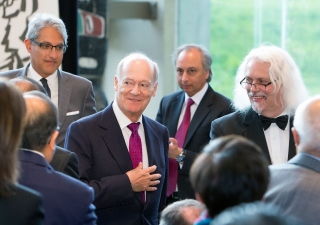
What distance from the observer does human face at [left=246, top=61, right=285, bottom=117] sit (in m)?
3.80

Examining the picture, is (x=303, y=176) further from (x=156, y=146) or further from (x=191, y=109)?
(x=191, y=109)

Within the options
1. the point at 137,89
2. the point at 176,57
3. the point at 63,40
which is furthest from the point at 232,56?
the point at 137,89

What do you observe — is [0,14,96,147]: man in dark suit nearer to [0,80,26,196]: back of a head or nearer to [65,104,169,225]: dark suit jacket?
[65,104,169,225]: dark suit jacket

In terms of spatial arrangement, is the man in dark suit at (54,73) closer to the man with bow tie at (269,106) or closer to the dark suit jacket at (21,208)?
the man with bow tie at (269,106)

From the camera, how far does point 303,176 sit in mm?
2531

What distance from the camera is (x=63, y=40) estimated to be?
434 cm

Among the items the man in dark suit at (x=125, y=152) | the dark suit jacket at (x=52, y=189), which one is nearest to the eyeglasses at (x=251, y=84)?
the man in dark suit at (x=125, y=152)

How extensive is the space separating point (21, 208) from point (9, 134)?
0.82ft

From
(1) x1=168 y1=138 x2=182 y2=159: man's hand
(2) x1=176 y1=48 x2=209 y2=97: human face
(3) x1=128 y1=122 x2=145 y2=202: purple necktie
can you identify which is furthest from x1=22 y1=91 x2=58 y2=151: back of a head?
(2) x1=176 y1=48 x2=209 y2=97: human face

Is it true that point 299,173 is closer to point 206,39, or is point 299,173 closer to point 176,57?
point 176,57

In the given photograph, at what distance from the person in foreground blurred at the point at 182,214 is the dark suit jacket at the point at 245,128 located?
3.73 feet

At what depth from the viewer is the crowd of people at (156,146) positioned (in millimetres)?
2111

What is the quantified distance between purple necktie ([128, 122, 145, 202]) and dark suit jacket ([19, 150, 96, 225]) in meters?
1.07

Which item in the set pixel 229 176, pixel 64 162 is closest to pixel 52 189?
pixel 64 162
